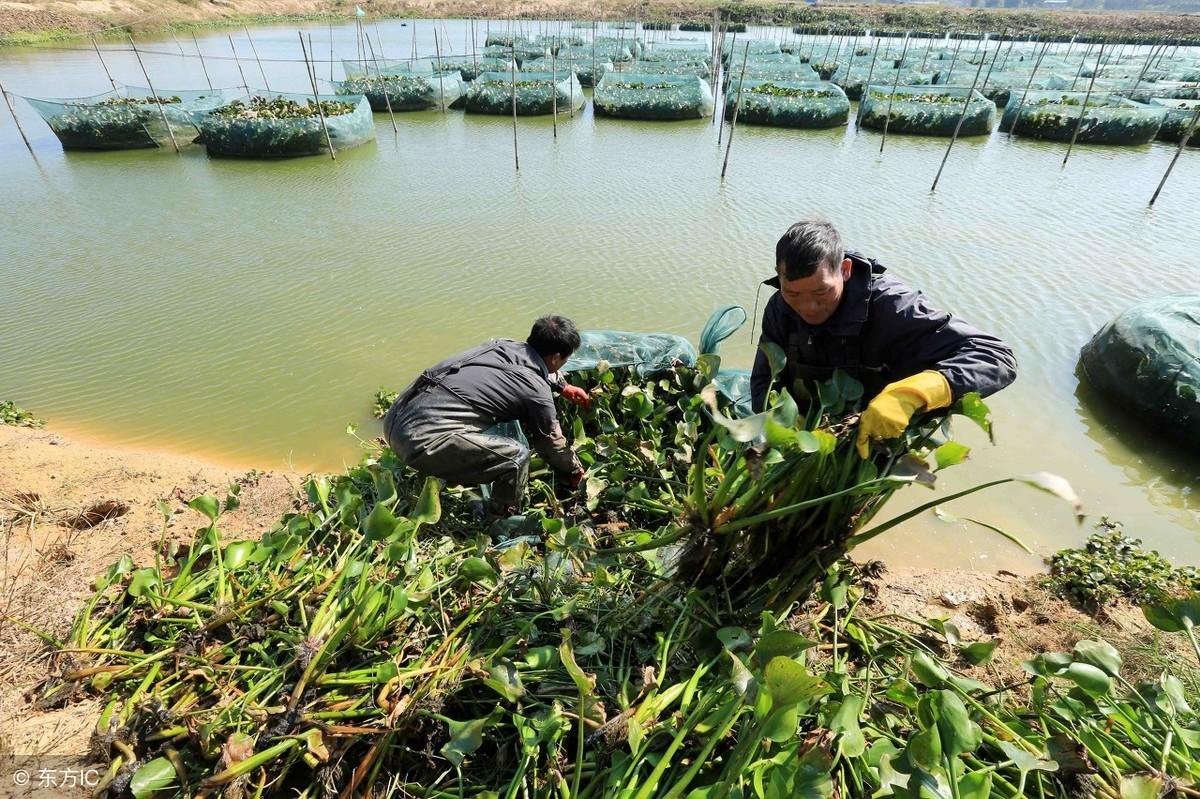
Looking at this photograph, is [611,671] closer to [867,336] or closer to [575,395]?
[867,336]

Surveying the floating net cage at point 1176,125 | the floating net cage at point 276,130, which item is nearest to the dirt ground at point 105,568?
the floating net cage at point 276,130

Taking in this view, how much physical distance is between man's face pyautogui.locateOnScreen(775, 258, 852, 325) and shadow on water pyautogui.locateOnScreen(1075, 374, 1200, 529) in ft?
12.6

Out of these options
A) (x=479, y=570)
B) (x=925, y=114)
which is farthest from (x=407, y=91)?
(x=479, y=570)

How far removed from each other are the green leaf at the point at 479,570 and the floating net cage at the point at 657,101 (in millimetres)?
16484

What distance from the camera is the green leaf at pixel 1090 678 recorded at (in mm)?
1560

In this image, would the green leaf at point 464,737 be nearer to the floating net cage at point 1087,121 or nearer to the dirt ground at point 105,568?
the dirt ground at point 105,568

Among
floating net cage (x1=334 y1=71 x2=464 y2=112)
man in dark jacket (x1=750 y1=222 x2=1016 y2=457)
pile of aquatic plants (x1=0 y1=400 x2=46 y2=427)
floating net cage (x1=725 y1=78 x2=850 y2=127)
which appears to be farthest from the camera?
floating net cage (x1=334 y1=71 x2=464 y2=112)

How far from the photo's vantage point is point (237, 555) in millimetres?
2170

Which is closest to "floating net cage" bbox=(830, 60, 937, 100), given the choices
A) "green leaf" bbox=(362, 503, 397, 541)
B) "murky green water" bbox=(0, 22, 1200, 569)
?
"murky green water" bbox=(0, 22, 1200, 569)

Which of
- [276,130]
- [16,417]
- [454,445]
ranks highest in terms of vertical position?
[454,445]

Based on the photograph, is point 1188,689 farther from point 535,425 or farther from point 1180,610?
point 535,425

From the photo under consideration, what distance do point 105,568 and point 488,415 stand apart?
189 centimetres

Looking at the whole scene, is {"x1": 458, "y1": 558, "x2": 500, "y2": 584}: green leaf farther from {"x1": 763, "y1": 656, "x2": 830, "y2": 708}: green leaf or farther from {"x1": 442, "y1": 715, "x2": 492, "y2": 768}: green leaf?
{"x1": 763, "y1": 656, "x2": 830, "y2": 708}: green leaf

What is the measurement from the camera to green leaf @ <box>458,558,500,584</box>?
2012 millimetres
